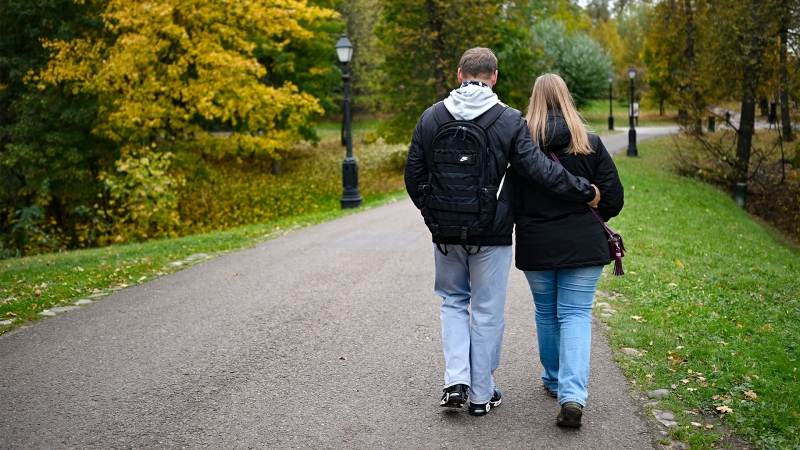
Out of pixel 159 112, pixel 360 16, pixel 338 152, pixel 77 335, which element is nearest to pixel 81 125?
pixel 159 112

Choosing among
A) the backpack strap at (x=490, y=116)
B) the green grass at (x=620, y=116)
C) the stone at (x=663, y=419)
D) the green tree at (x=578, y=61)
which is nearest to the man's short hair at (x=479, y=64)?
the backpack strap at (x=490, y=116)

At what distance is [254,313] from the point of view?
23.6 ft

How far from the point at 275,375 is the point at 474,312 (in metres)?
1.72

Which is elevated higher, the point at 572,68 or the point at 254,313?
the point at 572,68

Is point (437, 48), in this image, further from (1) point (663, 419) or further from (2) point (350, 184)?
(1) point (663, 419)

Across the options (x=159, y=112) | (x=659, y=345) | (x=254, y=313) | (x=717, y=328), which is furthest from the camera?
(x=159, y=112)

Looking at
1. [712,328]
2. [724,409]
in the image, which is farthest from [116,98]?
[724,409]

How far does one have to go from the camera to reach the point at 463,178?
412cm

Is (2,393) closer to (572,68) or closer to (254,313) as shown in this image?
(254,313)

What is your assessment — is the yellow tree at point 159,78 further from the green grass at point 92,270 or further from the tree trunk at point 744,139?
the tree trunk at point 744,139

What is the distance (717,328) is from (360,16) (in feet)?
136

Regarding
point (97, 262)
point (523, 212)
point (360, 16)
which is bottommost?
point (97, 262)

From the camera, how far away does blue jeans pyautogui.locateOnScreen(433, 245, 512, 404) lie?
14.2ft

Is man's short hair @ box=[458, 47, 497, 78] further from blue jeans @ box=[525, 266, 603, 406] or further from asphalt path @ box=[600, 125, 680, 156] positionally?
asphalt path @ box=[600, 125, 680, 156]
